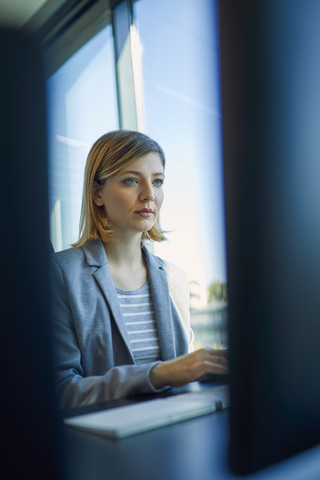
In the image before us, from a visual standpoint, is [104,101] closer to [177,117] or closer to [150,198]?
[177,117]

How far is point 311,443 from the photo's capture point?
21 centimetres

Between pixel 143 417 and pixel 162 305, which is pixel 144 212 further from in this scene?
pixel 143 417

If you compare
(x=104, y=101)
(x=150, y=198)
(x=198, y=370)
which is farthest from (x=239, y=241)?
(x=104, y=101)

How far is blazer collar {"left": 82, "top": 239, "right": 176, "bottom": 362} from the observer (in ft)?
3.09

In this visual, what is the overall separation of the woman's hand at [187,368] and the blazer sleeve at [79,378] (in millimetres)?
21

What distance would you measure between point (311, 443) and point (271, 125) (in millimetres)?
169

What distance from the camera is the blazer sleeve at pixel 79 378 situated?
60cm

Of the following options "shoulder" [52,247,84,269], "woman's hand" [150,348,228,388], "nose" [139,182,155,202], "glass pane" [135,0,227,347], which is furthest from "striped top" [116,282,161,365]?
"glass pane" [135,0,227,347]

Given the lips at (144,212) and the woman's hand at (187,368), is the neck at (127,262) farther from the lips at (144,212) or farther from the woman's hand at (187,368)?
the woman's hand at (187,368)

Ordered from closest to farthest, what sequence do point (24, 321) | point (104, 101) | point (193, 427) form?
point (24, 321)
point (193, 427)
point (104, 101)

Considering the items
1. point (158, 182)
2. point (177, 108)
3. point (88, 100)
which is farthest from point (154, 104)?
point (158, 182)

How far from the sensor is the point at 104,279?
970mm

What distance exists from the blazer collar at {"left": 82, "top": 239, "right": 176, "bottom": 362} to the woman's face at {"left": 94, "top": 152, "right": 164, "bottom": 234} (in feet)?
0.30

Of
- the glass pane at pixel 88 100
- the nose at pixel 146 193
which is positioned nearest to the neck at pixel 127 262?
the nose at pixel 146 193
